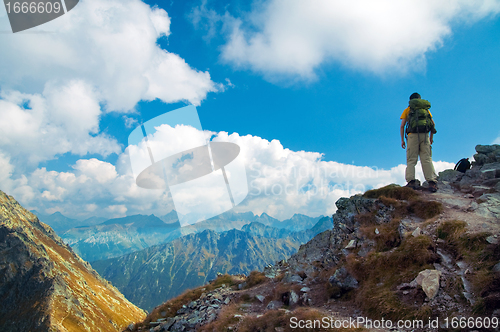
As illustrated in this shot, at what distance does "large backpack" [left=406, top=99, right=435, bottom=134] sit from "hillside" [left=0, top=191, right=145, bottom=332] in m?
175

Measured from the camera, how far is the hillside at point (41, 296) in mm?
133500

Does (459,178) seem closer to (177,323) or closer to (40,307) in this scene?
(177,323)

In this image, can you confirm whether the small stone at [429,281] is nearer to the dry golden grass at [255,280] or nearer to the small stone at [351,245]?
the small stone at [351,245]

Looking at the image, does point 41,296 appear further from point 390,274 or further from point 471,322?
point 471,322

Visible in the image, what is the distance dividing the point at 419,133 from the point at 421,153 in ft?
4.97

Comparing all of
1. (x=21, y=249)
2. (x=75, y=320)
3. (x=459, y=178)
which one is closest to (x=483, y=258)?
(x=459, y=178)

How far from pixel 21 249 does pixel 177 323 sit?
228 meters

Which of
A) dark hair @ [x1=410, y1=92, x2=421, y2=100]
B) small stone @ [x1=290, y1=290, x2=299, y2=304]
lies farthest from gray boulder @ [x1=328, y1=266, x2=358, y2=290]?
dark hair @ [x1=410, y1=92, x2=421, y2=100]

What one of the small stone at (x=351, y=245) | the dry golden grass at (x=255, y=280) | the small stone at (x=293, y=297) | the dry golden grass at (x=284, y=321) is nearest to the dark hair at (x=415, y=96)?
the small stone at (x=351, y=245)

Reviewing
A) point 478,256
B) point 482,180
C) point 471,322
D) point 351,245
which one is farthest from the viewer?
point 482,180

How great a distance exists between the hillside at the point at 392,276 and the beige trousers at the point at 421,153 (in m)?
1.80

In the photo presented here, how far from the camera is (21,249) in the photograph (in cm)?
16912

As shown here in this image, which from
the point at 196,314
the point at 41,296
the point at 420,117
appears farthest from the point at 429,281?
the point at 41,296

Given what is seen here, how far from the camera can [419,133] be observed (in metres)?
17.0
